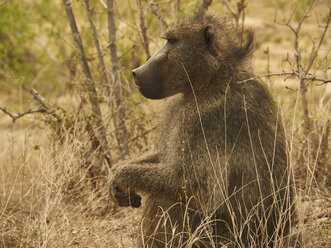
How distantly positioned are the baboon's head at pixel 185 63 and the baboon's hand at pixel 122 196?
1.90ft

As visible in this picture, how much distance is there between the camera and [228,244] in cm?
285

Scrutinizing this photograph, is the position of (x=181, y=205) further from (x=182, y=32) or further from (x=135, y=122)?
(x=135, y=122)

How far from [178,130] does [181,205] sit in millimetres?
409

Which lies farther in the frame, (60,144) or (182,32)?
(60,144)

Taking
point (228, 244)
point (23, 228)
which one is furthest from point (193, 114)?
point (23, 228)

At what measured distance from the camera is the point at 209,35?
2930 millimetres

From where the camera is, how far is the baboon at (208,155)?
2.78 m

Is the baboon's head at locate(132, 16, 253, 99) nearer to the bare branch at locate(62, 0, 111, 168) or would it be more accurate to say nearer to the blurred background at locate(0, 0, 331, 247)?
the blurred background at locate(0, 0, 331, 247)

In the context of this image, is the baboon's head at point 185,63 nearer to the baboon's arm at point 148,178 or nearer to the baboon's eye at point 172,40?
the baboon's eye at point 172,40

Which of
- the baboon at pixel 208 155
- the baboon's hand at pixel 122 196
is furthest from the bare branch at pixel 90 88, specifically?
the baboon at pixel 208 155

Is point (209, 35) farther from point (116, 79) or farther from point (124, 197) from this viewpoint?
point (116, 79)

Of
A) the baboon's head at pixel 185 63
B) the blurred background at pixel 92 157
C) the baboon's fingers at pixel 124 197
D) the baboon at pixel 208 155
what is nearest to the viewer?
the baboon at pixel 208 155

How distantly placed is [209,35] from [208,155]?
0.68 meters

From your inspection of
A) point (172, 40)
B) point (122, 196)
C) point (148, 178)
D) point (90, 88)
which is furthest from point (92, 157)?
point (172, 40)
